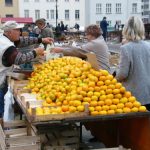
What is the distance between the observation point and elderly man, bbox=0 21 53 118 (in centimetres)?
529

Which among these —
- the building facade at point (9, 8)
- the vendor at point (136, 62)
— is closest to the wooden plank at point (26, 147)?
the vendor at point (136, 62)

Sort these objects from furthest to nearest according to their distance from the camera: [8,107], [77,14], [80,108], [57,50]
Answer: [77,14] < [57,50] < [8,107] < [80,108]

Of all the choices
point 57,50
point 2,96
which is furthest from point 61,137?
point 57,50

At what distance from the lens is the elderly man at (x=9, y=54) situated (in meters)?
5.29

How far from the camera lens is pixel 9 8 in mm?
67312

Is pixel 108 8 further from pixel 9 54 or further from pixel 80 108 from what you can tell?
pixel 80 108

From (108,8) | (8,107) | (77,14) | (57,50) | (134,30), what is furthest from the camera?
(108,8)

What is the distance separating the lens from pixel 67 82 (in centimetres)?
507

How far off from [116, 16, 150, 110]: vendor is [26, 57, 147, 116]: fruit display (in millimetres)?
217

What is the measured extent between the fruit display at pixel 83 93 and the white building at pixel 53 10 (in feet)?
208

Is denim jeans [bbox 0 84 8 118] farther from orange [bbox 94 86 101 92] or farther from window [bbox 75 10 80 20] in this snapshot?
window [bbox 75 10 80 20]

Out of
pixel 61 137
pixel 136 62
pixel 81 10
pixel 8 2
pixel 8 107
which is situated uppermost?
pixel 8 2

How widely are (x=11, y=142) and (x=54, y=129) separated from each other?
707 mm

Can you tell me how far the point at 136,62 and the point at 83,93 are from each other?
30.7 inches
